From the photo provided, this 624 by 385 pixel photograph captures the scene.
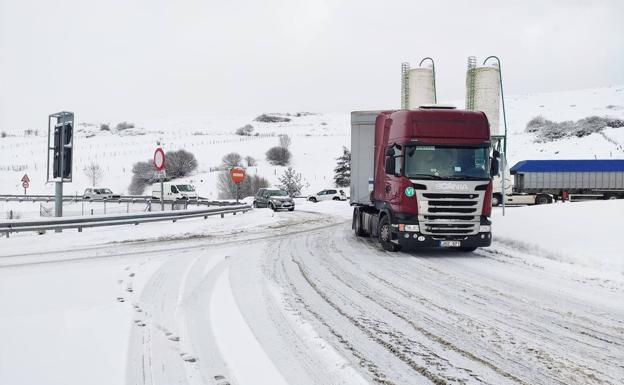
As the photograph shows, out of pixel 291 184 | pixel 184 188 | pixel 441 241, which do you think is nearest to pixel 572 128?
pixel 291 184

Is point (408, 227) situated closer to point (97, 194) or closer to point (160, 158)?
point (160, 158)

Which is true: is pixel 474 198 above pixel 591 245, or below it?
above

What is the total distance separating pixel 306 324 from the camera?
6.00 meters

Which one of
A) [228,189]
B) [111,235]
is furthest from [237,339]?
[228,189]

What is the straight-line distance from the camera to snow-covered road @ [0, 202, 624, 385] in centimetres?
448

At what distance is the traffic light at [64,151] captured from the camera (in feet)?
57.3

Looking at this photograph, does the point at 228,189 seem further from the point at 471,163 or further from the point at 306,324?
the point at 306,324

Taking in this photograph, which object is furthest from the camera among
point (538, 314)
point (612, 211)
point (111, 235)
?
point (111, 235)

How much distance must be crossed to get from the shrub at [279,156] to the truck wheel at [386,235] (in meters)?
69.7

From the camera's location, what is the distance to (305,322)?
6.09m

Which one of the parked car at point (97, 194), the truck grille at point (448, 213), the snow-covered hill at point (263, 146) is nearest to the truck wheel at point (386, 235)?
the truck grille at point (448, 213)

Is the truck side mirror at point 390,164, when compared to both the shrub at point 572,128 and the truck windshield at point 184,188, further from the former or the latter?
the shrub at point 572,128

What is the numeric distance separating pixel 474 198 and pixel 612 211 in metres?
6.25

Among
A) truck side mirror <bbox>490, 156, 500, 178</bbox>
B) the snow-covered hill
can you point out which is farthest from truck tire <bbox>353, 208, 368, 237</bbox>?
the snow-covered hill
